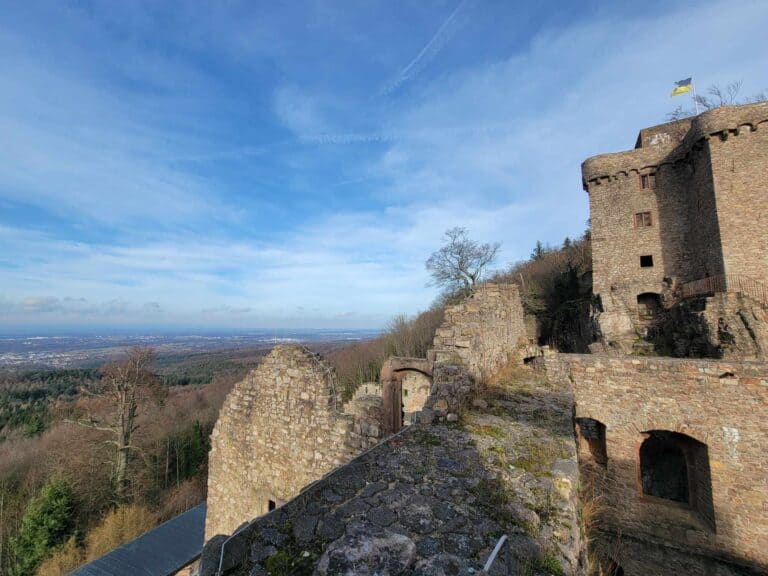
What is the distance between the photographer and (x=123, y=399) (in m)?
18.0

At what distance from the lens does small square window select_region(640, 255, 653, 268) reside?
1773 cm

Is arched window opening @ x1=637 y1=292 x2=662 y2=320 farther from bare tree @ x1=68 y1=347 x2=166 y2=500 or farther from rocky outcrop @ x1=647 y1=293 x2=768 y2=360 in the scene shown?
bare tree @ x1=68 y1=347 x2=166 y2=500

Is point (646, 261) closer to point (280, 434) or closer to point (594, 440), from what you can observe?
point (594, 440)

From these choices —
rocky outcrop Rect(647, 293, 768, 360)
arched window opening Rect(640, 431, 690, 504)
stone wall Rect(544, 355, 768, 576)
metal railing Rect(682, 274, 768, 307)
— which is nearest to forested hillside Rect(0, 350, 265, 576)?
stone wall Rect(544, 355, 768, 576)

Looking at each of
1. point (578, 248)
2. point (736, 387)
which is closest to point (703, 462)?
point (736, 387)

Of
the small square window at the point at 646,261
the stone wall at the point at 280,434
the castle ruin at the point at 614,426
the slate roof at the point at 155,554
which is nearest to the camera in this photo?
the castle ruin at the point at 614,426

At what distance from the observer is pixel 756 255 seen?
13992 mm

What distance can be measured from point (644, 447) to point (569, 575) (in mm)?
11348

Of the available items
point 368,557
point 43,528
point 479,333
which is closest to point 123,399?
point 43,528

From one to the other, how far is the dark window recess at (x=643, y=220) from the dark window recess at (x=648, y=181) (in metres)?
1.39

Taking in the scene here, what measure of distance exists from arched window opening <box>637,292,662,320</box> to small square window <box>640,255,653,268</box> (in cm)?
148

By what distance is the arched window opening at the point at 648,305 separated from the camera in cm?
1719

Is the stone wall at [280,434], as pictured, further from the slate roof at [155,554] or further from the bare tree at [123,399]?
the bare tree at [123,399]

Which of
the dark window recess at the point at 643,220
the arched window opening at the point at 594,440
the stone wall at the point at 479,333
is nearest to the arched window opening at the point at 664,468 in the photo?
the arched window opening at the point at 594,440
